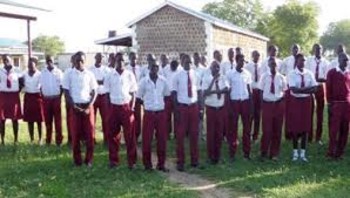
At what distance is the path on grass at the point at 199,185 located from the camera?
8502 millimetres

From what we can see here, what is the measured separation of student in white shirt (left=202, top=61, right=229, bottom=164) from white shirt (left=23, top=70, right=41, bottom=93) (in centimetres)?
376

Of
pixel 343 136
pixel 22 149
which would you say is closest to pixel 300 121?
pixel 343 136

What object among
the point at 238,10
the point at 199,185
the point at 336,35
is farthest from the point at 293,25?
the point at 199,185

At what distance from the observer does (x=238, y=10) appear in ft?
275

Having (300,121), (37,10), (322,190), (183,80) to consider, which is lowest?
(322,190)

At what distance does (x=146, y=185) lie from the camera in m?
8.75

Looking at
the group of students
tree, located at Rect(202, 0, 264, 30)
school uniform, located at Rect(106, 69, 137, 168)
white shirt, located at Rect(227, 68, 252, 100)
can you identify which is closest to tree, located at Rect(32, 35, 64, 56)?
tree, located at Rect(202, 0, 264, 30)

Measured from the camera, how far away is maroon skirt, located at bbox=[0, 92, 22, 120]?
39.6 ft

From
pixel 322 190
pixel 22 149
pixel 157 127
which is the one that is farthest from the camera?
pixel 22 149

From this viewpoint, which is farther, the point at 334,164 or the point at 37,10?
the point at 37,10

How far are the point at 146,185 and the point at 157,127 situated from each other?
1.19 m

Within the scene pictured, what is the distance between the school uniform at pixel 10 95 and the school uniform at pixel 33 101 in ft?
0.62

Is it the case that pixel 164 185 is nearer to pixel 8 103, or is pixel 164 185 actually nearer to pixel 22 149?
pixel 22 149

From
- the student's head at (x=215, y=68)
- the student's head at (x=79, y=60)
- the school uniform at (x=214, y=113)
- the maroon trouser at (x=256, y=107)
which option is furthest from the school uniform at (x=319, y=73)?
the student's head at (x=79, y=60)
